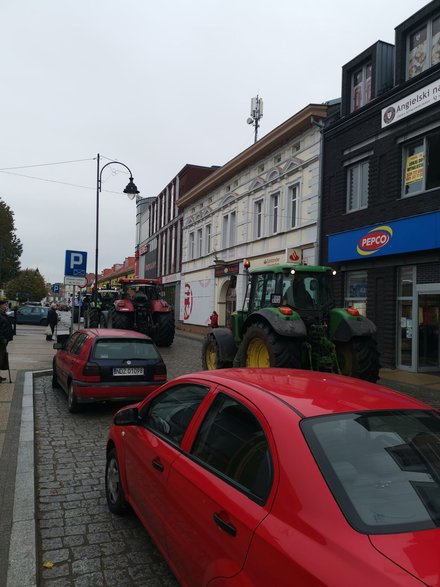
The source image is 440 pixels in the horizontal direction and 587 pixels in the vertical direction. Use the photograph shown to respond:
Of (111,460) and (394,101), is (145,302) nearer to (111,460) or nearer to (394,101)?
(394,101)

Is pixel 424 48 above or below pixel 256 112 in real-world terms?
below

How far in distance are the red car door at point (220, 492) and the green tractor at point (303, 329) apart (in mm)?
5248

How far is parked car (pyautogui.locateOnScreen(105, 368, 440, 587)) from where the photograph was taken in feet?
5.64

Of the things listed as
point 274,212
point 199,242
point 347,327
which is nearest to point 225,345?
point 347,327

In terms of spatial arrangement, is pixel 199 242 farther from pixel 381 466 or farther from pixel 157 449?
pixel 381 466

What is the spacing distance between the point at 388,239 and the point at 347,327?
6331mm

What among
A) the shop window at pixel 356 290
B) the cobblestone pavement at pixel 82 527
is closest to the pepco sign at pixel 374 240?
the shop window at pixel 356 290

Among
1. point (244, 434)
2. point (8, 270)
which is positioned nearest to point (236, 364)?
point (244, 434)

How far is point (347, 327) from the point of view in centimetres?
866

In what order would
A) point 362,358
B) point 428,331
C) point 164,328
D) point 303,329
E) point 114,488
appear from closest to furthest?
1. point 114,488
2. point 303,329
3. point 362,358
4. point 428,331
5. point 164,328

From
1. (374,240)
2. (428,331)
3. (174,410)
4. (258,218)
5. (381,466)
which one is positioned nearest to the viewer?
(381,466)

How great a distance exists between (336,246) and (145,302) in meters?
7.59

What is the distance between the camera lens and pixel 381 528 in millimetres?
1783

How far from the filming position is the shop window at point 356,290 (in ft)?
50.6
